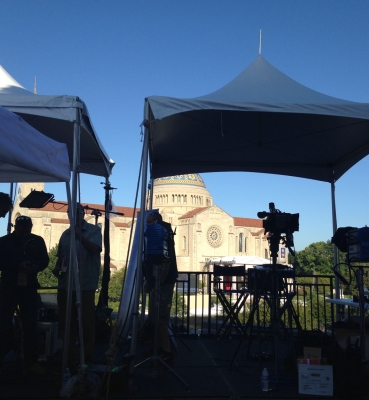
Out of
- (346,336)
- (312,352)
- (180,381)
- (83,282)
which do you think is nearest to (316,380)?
(312,352)

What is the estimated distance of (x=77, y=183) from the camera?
4.72 metres

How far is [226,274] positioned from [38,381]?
3.93 metres

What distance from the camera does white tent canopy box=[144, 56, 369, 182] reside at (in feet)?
16.2

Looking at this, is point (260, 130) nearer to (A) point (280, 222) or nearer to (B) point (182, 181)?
(A) point (280, 222)

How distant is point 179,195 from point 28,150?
310 feet

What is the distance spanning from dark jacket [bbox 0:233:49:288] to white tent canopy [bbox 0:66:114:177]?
1.15 metres

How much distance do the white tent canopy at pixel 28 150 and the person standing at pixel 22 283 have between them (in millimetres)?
994

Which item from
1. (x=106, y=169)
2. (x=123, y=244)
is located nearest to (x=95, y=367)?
(x=106, y=169)

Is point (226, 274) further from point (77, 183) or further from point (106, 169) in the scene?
point (77, 183)

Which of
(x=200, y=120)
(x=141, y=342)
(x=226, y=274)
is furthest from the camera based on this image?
(x=226, y=274)

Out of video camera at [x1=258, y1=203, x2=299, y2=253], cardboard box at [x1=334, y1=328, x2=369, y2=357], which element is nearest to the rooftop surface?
cardboard box at [x1=334, y1=328, x2=369, y2=357]

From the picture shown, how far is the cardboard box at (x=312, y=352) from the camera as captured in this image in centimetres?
445

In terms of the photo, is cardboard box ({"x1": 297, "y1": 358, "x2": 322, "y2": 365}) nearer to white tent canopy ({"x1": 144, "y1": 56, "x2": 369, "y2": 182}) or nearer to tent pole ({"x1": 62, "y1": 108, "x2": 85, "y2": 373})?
tent pole ({"x1": 62, "y1": 108, "x2": 85, "y2": 373})

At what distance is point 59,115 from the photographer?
474 cm
